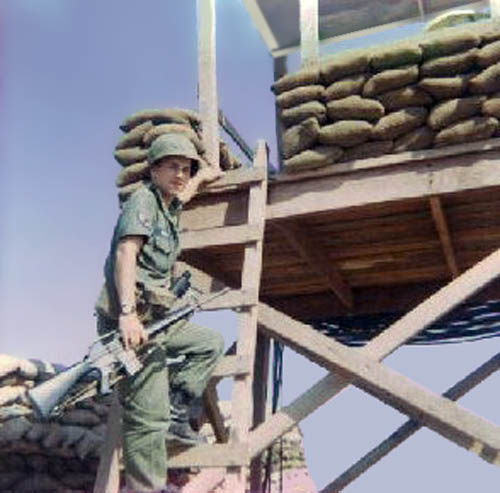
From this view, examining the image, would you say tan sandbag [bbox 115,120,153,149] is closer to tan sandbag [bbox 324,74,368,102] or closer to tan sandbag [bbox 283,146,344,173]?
tan sandbag [bbox 283,146,344,173]

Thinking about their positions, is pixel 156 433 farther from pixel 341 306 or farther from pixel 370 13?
pixel 370 13

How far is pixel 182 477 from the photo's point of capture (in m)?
6.21

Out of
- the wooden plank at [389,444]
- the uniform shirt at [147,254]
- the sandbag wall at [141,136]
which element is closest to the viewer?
the uniform shirt at [147,254]

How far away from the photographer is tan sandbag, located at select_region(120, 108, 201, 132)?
17.8 ft

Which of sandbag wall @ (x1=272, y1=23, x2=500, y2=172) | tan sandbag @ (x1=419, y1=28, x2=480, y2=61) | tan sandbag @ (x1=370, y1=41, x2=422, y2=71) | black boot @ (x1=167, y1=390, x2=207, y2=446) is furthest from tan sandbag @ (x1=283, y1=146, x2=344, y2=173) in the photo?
black boot @ (x1=167, y1=390, x2=207, y2=446)

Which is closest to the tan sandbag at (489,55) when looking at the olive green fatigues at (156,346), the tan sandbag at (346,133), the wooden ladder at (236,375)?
the tan sandbag at (346,133)

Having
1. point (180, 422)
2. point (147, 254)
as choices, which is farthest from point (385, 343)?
point (147, 254)

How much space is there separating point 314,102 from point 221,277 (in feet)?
6.69

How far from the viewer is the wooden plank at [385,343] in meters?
4.76

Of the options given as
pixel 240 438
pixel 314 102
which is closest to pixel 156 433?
pixel 240 438

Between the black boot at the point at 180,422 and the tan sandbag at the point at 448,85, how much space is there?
2.41 metres

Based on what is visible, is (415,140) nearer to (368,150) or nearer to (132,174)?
(368,150)

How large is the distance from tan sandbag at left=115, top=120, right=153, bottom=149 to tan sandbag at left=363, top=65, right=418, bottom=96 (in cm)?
153

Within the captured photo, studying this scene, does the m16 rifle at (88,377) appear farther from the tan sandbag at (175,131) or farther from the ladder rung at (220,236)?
the tan sandbag at (175,131)
